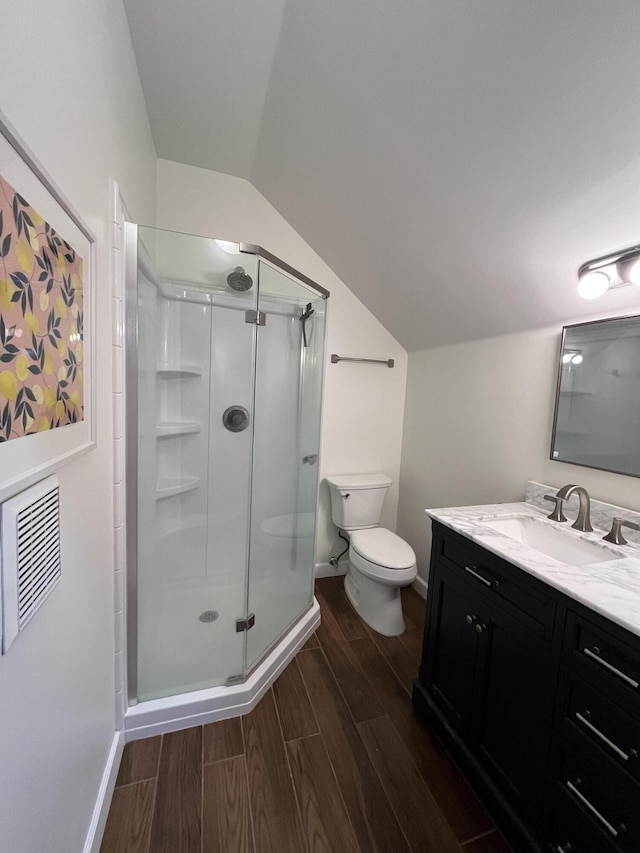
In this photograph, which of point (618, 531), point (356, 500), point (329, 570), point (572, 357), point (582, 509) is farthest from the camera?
point (329, 570)

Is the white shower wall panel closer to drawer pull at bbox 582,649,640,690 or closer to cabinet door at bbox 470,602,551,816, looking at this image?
cabinet door at bbox 470,602,551,816

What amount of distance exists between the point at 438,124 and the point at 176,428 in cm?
166

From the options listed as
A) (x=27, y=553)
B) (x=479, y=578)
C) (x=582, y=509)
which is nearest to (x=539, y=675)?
(x=479, y=578)

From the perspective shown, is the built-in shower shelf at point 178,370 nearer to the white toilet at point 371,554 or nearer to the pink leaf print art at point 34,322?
the pink leaf print art at point 34,322

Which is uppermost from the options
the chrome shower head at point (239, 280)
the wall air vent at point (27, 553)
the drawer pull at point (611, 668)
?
the chrome shower head at point (239, 280)

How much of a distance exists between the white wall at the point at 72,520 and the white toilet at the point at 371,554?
4.14 feet

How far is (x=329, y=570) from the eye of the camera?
2490 mm

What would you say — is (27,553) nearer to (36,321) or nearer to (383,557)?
(36,321)

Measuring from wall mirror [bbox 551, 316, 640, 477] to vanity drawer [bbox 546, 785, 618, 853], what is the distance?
3.29 ft

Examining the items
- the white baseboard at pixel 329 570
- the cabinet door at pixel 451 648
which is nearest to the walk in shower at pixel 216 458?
the white baseboard at pixel 329 570

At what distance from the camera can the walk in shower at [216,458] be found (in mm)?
1428

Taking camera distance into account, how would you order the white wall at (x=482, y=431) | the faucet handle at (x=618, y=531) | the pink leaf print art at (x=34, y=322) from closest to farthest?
the pink leaf print art at (x=34, y=322) → the faucet handle at (x=618, y=531) → the white wall at (x=482, y=431)

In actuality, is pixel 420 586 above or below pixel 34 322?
below

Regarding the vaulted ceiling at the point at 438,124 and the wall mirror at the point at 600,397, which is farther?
the wall mirror at the point at 600,397
